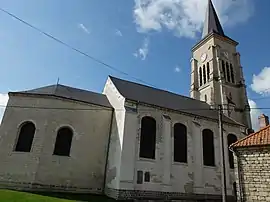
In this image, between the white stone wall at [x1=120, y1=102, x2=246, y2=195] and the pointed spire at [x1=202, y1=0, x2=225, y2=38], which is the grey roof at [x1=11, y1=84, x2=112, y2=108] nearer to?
the white stone wall at [x1=120, y1=102, x2=246, y2=195]

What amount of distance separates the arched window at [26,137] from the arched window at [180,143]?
39.3 feet

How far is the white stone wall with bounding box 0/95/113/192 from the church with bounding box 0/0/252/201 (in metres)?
0.07

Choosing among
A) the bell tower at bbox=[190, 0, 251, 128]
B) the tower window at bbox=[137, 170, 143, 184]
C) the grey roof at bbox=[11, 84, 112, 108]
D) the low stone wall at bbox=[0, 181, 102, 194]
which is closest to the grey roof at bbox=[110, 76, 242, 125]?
the grey roof at bbox=[11, 84, 112, 108]

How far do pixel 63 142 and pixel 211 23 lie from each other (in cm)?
3094

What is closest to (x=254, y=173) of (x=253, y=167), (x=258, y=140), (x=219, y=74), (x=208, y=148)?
(x=253, y=167)

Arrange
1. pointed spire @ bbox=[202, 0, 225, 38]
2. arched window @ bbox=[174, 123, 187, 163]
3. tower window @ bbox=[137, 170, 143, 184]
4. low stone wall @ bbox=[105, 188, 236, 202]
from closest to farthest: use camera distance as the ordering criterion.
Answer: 1. low stone wall @ bbox=[105, 188, 236, 202]
2. tower window @ bbox=[137, 170, 143, 184]
3. arched window @ bbox=[174, 123, 187, 163]
4. pointed spire @ bbox=[202, 0, 225, 38]

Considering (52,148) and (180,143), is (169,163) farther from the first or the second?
(52,148)

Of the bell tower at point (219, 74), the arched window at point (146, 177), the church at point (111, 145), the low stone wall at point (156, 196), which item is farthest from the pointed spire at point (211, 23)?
the arched window at point (146, 177)

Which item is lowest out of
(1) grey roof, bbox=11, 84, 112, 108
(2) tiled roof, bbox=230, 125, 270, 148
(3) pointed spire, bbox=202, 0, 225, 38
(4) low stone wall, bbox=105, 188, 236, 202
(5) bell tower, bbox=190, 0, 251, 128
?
(4) low stone wall, bbox=105, 188, 236, 202

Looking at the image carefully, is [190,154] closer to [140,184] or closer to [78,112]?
[140,184]

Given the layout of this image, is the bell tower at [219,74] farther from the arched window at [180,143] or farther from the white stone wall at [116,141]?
the white stone wall at [116,141]

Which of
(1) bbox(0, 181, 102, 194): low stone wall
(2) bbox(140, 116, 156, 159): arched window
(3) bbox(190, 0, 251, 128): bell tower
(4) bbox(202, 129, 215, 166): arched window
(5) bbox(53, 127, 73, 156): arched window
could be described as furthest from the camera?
(3) bbox(190, 0, 251, 128): bell tower

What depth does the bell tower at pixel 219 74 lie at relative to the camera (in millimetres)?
28969

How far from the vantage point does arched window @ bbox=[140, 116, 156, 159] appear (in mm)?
18502
